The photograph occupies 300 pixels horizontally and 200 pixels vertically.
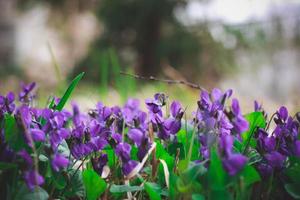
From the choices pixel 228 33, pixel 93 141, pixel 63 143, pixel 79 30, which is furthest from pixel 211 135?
pixel 79 30

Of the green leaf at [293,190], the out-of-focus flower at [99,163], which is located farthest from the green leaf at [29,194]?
the green leaf at [293,190]

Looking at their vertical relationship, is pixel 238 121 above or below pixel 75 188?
above

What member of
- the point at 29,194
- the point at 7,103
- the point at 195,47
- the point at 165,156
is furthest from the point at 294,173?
the point at 195,47

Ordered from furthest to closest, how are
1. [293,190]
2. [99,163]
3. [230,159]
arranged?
[99,163]
[293,190]
[230,159]

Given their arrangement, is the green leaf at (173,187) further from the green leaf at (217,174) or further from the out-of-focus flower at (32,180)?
the out-of-focus flower at (32,180)

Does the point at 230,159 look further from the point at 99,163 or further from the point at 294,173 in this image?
the point at 99,163

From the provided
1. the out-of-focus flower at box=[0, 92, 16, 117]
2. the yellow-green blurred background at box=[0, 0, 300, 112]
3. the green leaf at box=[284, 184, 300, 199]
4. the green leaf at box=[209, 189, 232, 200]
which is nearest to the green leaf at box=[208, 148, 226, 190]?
the green leaf at box=[209, 189, 232, 200]

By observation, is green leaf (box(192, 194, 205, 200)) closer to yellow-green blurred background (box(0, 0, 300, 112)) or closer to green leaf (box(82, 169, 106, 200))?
green leaf (box(82, 169, 106, 200))
